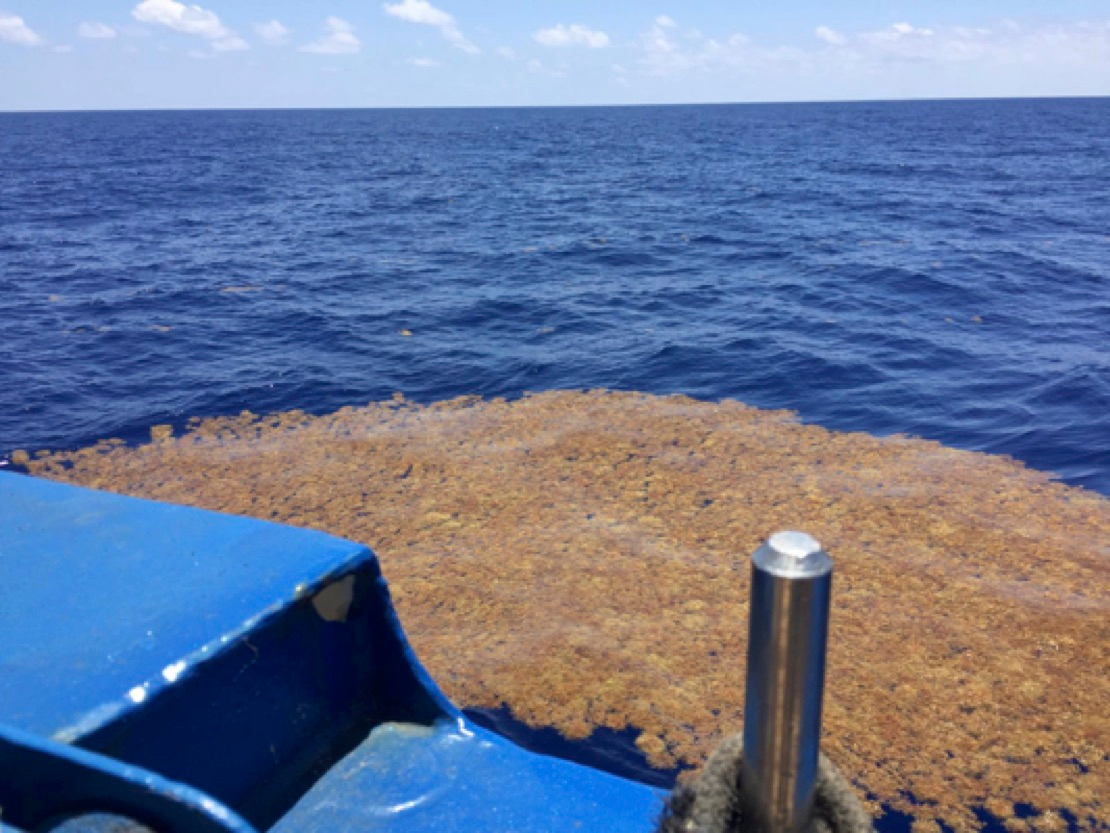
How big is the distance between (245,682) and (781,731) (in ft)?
6.14

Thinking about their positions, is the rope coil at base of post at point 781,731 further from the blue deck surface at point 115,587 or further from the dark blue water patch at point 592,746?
the dark blue water patch at point 592,746

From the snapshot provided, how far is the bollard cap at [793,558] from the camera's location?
1382 mm

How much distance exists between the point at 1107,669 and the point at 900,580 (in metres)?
1.24

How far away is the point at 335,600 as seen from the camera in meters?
3.07

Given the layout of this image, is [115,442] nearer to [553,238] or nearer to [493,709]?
[493,709]

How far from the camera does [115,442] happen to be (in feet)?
30.3

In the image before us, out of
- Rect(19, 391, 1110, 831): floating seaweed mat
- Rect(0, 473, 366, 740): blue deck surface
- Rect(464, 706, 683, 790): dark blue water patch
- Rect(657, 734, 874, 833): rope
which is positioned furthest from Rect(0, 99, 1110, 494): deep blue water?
Rect(657, 734, 874, 833): rope

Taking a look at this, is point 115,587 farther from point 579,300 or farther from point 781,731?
point 579,300

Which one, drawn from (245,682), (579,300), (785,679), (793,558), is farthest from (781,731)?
(579,300)

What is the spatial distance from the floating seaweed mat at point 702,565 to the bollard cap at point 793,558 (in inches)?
125

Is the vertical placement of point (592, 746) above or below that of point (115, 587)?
below

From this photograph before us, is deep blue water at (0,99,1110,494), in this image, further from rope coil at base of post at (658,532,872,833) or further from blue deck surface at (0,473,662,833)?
rope coil at base of post at (658,532,872,833)

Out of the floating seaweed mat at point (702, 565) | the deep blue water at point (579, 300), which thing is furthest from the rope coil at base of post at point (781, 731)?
the deep blue water at point (579, 300)

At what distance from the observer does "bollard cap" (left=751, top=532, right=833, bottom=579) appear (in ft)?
4.53
